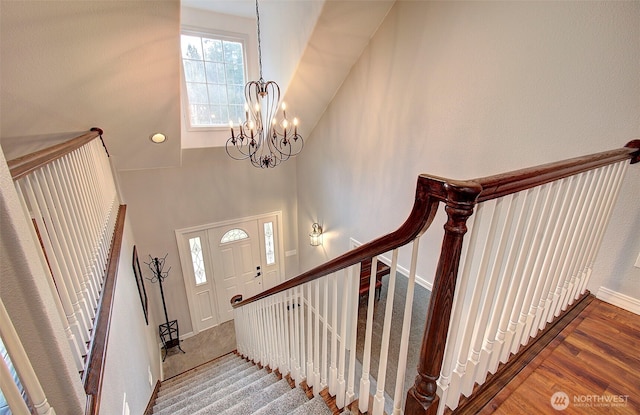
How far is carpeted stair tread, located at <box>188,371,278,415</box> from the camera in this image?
1.99 meters

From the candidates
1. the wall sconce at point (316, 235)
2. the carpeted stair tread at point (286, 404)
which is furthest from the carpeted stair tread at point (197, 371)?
the carpeted stair tread at point (286, 404)

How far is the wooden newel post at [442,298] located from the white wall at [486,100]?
1660mm

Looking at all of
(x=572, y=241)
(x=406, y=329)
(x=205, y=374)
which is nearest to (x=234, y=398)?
(x=205, y=374)

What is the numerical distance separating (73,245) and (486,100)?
9.28 ft

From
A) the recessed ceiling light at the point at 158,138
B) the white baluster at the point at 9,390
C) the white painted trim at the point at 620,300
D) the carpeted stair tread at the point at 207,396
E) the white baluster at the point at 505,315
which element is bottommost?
the carpeted stair tread at the point at 207,396

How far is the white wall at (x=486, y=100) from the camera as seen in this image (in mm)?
1650

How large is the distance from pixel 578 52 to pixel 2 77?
3.96 metres

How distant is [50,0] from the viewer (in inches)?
72.9

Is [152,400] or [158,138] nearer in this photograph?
[152,400]

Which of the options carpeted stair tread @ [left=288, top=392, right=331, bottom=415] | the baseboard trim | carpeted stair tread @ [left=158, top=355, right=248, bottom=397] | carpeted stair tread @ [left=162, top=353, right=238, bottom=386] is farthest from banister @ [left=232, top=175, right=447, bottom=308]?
carpeted stair tread @ [left=162, top=353, right=238, bottom=386]

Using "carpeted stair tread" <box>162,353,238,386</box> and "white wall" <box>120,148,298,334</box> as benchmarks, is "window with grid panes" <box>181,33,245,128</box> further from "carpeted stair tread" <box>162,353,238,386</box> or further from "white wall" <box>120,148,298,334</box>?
"carpeted stair tread" <box>162,353,238,386</box>

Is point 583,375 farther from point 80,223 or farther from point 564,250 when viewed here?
point 80,223

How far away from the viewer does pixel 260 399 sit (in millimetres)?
2029

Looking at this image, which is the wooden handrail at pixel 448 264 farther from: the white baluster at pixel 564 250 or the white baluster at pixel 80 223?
the white baluster at pixel 80 223
